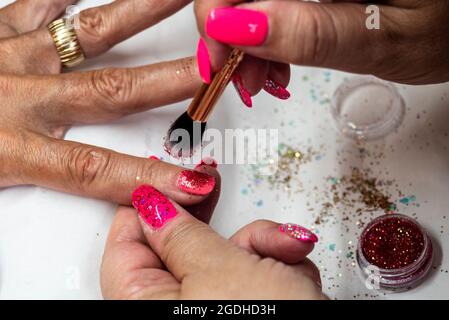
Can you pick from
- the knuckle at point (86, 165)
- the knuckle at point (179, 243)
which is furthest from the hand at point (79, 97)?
the knuckle at point (179, 243)

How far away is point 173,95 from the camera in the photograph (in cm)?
88

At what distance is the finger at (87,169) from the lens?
0.78 meters

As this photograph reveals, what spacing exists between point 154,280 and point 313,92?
0.51 metres

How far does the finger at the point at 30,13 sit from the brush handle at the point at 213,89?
1.48 ft

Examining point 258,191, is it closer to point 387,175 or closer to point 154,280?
point 387,175

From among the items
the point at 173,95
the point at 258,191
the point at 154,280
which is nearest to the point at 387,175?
the point at 258,191

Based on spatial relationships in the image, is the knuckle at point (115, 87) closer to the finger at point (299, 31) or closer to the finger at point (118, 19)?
the finger at point (118, 19)

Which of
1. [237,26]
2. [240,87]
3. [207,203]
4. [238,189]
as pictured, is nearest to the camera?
[237,26]

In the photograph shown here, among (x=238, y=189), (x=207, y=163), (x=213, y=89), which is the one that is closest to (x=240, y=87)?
(x=213, y=89)

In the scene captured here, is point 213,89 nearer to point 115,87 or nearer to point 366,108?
point 115,87

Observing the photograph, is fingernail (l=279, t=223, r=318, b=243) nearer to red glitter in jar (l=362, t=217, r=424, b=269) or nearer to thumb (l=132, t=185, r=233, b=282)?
thumb (l=132, t=185, r=233, b=282)

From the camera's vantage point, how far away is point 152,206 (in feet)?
2.33

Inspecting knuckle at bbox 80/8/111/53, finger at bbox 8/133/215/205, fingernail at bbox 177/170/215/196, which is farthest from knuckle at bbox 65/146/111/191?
knuckle at bbox 80/8/111/53

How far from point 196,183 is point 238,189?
18 cm
